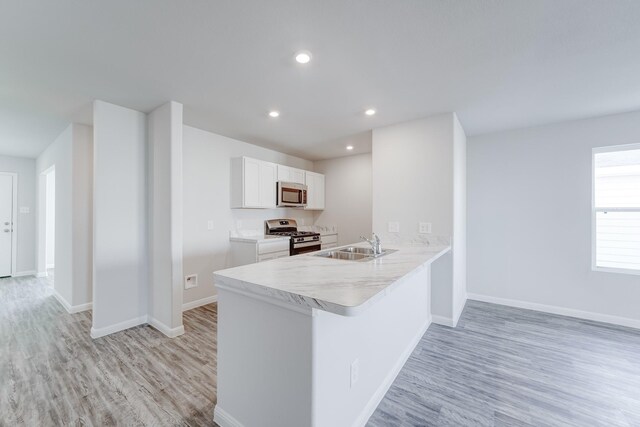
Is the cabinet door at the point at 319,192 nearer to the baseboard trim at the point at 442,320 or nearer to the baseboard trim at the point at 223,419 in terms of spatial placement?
the baseboard trim at the point at 442,320

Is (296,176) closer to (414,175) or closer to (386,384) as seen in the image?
(414,175)

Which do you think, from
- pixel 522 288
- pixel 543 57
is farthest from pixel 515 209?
pixel 543 57

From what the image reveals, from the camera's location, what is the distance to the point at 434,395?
192cm

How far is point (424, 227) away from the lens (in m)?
3.21

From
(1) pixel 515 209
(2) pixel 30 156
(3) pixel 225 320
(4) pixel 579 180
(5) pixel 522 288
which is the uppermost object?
(2) pixel 30 156

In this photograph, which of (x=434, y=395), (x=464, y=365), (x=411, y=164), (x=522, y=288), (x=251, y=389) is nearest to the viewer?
(x=251, y=389)

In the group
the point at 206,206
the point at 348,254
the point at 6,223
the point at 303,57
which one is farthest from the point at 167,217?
the point at 6,223

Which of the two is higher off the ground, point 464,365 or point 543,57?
point 543,57

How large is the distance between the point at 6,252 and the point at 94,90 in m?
5.26

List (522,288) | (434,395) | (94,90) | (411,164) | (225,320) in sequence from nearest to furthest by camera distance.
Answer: (225,320)
(434,395)
(94,90)
(411,164)
(522,288)

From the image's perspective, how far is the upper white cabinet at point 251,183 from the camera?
3.97m

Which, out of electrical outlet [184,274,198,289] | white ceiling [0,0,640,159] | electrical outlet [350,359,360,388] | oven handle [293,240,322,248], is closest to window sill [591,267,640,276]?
white ceiling [0,0,640,159]

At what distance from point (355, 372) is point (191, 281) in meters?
2.83

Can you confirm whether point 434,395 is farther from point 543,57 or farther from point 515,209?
point 515,209
